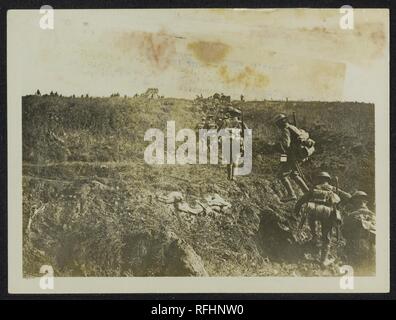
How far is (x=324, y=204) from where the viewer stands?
273cm

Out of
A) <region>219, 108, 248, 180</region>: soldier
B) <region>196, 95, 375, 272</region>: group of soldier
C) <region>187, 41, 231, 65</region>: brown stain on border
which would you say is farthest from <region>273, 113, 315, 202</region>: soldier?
<region>187, 41, 231, 65</region>: brown stain on border

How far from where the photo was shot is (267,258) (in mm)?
2721

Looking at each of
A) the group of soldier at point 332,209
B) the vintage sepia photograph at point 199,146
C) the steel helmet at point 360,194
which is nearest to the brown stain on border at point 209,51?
the vintage sepia photograph at point 199,146

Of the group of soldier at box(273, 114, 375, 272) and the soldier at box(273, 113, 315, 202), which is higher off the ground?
the soldier at box(273, 113, 315, 202)

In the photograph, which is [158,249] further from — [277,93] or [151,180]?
[277,93]

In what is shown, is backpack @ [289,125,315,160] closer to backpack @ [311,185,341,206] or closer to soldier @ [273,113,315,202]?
soldier @ [273,113,315,202]

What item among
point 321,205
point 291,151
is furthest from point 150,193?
point 321,205

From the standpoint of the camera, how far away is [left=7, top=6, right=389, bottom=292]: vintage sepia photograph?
2.71m

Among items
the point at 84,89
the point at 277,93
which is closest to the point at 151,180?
the point at 84,89

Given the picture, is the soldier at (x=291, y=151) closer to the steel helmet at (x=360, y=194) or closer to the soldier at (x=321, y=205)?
the soldier at (x=321, y=205)

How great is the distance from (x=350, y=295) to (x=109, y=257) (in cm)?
134

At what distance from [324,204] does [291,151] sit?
345 millimetres

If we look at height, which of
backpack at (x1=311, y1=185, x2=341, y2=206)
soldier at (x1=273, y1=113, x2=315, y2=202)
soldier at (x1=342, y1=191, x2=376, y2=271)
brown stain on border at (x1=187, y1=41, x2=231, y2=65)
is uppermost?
brown stain on border at (x1=187, y1=41, x2=231, y2=65)

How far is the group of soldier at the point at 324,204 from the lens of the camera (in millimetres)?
2730
